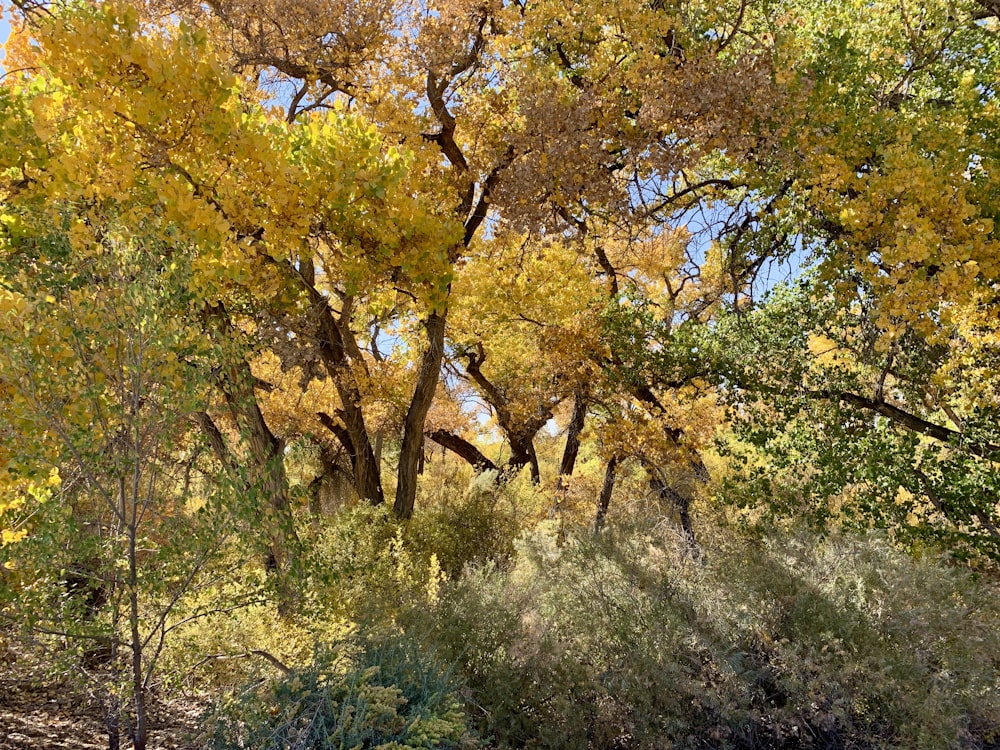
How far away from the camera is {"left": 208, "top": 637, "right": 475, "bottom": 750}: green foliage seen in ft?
9.76

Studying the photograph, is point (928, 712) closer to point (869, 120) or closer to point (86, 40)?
point (869, 120)

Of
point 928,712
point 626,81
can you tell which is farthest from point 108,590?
point 626,81

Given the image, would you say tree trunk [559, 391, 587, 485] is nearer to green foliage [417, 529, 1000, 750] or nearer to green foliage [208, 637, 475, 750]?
green foliage [417, 529, 1000, 750]

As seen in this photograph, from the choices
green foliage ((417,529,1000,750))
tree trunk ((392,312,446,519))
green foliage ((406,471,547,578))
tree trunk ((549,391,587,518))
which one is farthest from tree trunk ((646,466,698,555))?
tree trunk ((392,312,446,519))

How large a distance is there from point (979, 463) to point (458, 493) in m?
6.55

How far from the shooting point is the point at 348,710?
3012 millimetres

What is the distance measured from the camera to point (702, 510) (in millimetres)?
8164

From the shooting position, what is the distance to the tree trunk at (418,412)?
745cm

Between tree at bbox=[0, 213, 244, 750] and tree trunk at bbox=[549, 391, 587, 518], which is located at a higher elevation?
tree trunk at bbox=[549, 391, 587, 518]

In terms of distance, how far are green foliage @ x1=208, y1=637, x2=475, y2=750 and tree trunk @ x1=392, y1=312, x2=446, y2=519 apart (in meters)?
4.26

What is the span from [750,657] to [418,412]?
4.47 m

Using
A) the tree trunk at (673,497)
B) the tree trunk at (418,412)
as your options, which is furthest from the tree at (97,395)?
the tree trunk at (673,497)

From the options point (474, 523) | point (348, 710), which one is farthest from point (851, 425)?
point (348, 710)

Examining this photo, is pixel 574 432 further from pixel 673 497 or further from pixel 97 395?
pixel 97 395
